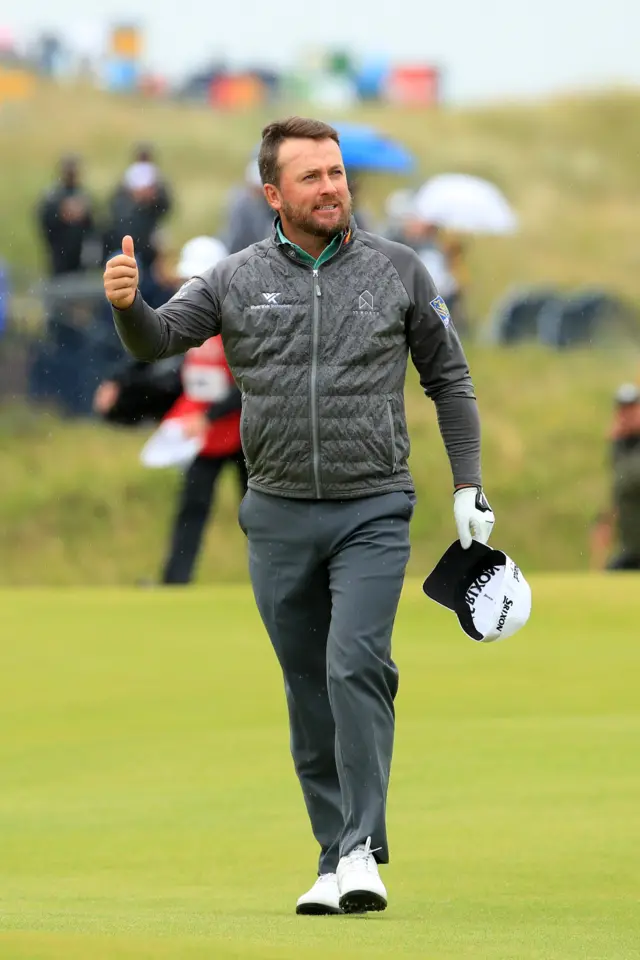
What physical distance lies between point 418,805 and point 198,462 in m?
6.29

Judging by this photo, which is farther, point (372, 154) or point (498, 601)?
point (372, 154)

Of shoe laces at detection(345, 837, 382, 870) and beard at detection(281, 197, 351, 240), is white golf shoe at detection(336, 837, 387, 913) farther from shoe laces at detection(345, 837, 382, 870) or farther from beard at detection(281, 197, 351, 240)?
beard at detection(281, 197, 351, 240)

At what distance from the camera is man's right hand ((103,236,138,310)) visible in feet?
17.9

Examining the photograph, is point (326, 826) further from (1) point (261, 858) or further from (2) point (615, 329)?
(2) point (615, 329)

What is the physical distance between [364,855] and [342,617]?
60 centimetres

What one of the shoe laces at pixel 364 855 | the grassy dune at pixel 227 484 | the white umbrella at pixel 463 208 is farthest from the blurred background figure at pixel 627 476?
the white umbrella at pixel 463 208

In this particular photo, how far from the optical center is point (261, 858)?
6.61 m

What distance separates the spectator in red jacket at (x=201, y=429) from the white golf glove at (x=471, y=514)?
7543 mm

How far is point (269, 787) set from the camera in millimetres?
7926

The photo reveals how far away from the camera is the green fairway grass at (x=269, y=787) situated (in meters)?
5.16

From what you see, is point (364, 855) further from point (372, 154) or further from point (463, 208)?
point (372, 154)

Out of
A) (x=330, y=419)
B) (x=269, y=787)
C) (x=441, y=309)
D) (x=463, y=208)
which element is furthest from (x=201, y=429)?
(x=463, y=208)

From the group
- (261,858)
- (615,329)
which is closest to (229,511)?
(615,329)

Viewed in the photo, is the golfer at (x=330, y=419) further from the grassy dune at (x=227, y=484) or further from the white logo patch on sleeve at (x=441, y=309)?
the grassy dune at (x=227, y=484)
